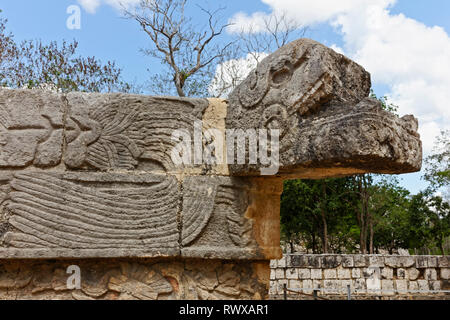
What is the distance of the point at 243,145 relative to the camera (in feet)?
8.96

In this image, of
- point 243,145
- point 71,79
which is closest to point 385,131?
point 243,145

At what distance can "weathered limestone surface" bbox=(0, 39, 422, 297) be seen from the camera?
2.50 m

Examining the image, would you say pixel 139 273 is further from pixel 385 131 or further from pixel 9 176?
pixel 385 131

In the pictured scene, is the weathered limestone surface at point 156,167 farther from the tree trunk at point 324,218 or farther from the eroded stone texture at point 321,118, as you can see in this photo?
the tree trunk at point 324,218

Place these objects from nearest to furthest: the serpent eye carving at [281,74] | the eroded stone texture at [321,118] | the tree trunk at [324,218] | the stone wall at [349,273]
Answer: the eroded stone texture at [321,118] < the serpent eye carving at [281,74] < the stone wall at [349,273] < the tree trunk at [324,218]

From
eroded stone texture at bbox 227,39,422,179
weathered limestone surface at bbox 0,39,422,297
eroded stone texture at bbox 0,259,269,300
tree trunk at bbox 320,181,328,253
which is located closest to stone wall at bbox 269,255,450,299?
tree trunk at bbox 320,181,328,253

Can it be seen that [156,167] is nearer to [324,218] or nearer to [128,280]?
[128,280]

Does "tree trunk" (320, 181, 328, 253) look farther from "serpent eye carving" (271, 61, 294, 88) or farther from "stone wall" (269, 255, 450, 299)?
"serpent eye carving" (271, 61, 294, 88)

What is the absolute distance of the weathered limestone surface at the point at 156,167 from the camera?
8.21ft

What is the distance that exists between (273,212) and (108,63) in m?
11.5

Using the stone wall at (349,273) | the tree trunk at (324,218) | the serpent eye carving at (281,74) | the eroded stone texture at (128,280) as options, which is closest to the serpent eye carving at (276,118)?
the serpent eye carving at (281,74)

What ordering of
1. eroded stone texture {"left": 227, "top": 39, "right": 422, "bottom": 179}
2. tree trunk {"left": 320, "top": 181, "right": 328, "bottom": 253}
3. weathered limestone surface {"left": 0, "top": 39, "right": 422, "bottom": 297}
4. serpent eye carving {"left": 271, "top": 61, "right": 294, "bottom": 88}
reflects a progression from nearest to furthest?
eroded stone texture {"left": 227, "top": 39, "right": 422, "bottom": 179}
weathered limestone surface {"left": 0, "top": 39, "right": 422, "bottom": 297}
serpent eye carving {"left": 271, "top": 61, "right": 294, "bottom": 88}
tree trunk {"left": 320, "top": 181, "right": 328, "bottom": 253}

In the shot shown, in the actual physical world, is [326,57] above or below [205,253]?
above

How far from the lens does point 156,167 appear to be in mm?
2836
